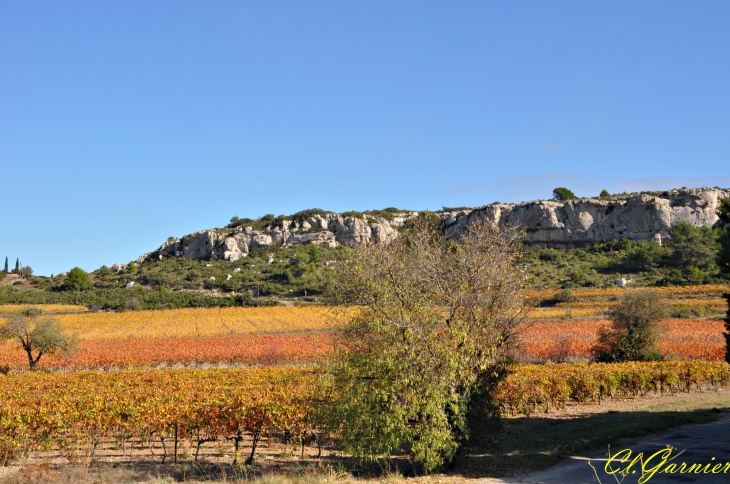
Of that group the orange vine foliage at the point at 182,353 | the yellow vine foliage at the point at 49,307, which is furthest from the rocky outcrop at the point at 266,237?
the orange vine foliage at the point at 182,353

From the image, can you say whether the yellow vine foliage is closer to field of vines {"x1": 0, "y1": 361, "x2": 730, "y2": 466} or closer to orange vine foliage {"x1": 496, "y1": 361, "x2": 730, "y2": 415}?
field of vines {"x1": 0, "y1": 361, "x2": 730, "y2": 466}

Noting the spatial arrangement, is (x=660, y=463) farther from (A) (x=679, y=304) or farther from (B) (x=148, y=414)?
(A) (x=679, y=304)

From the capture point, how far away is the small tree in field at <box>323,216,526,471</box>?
1316 centimetres

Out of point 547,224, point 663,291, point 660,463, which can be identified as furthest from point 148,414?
point 547,224

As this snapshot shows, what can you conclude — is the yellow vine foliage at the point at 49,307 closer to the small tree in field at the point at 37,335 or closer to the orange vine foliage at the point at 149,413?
the small tree in field at the point at 37,335

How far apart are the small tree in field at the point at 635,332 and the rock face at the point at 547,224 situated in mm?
58606

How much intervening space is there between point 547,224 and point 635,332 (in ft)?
257

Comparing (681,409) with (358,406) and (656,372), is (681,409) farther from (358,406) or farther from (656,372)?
(358,406)

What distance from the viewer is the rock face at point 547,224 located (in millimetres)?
103500

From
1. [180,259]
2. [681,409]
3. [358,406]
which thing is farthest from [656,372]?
[180,259]

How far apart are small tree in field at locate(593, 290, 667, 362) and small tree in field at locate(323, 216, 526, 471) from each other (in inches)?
835

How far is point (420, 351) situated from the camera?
1334 cm

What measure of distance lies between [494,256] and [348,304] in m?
4.08

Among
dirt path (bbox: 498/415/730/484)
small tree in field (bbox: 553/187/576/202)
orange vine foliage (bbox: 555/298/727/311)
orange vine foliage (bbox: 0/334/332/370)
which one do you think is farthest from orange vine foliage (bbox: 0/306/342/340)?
small tree in field (bbox: 553/187/576/202)
